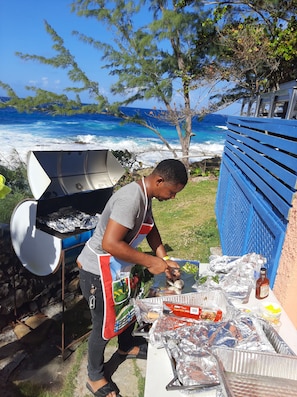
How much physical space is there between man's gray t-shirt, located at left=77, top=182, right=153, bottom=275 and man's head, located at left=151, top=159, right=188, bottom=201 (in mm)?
125

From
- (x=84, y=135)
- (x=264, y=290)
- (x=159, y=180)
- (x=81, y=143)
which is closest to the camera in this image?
Result: (x=159, y=180)

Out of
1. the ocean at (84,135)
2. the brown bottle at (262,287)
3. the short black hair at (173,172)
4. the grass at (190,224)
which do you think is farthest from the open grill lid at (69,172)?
the ocean at (84,135)

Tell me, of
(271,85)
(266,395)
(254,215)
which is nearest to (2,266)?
(254,215)

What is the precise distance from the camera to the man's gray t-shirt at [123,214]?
6.28ft

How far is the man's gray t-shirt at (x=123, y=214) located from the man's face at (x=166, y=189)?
11cm

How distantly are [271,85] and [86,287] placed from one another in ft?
37.7

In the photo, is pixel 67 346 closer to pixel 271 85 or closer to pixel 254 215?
pixel 254 215

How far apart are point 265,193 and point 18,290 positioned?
2913 mm

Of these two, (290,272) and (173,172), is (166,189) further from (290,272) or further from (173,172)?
(290,272)

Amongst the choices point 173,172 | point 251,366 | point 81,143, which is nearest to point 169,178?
point 173,172

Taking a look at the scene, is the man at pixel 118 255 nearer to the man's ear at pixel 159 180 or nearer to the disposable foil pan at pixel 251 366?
the man's ear at pixel 159 180

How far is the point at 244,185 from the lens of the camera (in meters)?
3.81

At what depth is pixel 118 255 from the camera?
1.95m

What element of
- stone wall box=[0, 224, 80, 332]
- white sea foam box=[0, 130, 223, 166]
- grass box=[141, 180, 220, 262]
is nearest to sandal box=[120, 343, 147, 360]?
stone wall box=[0, 224, 80, 332]
